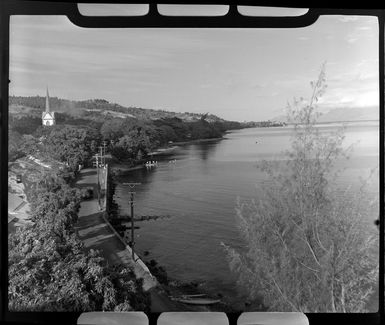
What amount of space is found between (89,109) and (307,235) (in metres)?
1.82

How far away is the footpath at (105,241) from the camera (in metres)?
3.44

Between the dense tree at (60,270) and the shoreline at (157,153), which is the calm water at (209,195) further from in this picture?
the dense tree at (60,270)

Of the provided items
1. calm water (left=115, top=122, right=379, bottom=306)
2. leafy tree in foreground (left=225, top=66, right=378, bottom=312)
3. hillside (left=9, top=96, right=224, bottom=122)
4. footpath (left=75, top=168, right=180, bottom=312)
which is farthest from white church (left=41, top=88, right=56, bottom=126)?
leafy tree in foreground (left=225, top=66, right=378, bottom=312)

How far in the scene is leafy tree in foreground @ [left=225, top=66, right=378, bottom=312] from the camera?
347cm

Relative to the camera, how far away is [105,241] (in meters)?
3.49

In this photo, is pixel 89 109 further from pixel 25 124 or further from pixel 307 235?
pixel 307 235

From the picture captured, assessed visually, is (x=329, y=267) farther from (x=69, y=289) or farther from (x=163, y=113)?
(x=69, y=289)

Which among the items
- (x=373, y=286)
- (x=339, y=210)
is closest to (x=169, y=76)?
(x=339, y=210)

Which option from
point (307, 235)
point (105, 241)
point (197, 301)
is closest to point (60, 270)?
point (105, 241)

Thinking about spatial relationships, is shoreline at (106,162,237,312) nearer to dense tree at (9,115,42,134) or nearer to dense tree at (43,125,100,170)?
dense tree at (43,125,100,170)

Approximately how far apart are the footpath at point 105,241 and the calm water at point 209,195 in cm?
14

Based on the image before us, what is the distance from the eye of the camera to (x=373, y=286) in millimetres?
3445

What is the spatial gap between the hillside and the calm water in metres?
0.36

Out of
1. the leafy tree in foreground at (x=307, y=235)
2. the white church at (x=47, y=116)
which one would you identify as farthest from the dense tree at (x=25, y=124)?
the leafy tree in foreground at (x=307, y=235)
